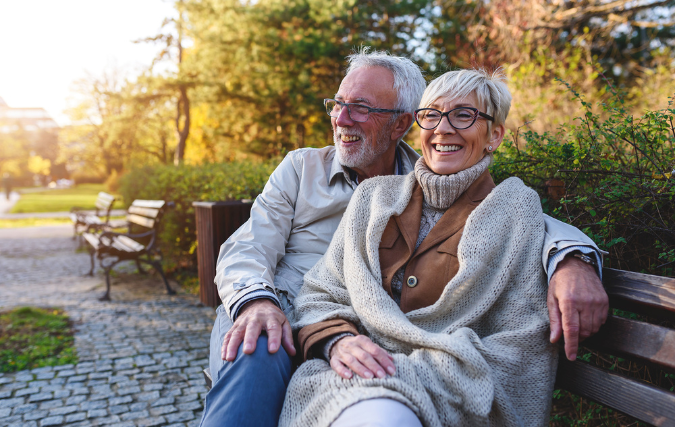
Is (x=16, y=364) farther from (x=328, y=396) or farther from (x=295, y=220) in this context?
(x=328, y=396)

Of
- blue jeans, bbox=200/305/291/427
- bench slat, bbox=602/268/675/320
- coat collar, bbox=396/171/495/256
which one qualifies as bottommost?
blue jeans, bbox=200/305/291/427

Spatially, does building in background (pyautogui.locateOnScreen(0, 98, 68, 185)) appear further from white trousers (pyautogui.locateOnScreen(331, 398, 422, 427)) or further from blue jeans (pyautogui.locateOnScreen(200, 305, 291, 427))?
white trousers (pyautogui.locateOnScreen(331, 398, 422, 427))

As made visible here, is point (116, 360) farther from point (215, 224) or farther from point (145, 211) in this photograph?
point (145, 211)

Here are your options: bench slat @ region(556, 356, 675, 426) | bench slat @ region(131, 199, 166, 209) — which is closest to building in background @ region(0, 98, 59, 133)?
bench slat @ region(131, 199, 166, 209)

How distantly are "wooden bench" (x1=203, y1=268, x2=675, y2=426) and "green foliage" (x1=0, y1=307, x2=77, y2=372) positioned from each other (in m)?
4.07

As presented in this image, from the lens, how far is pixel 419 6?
15.9 metres

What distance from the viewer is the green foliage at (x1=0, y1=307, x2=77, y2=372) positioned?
4113mm

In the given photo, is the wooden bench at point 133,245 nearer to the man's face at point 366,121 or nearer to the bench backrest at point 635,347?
the man's face at point 366,121

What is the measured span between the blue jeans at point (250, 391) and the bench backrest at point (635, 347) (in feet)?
3.48

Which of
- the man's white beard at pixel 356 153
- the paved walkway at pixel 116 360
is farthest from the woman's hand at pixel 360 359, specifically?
the paved walkway at pixel 116 360

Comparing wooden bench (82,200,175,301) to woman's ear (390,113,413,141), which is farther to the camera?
wooden bench (82,200,175,301)

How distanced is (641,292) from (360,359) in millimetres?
926

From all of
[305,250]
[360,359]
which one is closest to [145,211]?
[305,250]

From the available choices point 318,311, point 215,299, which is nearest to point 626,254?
point 318,311
